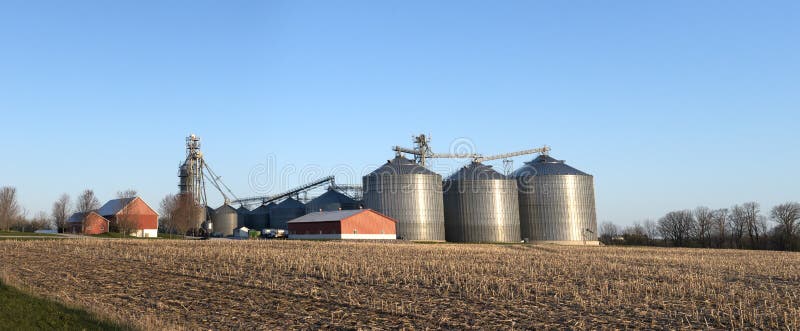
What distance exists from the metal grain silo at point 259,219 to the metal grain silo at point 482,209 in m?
48.8

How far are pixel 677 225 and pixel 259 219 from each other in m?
101

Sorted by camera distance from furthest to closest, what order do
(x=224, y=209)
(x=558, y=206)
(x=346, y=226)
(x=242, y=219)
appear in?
(x=242, y=219)
(x=224, y=209)
(x=558, y=206)
(x=346, y=226)

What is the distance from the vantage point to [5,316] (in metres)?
18.3

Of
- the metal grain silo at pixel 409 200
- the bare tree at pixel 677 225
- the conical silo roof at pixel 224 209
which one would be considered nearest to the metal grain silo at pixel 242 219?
the conical silo roof at pixel 224 209

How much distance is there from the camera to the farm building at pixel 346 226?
87.8m

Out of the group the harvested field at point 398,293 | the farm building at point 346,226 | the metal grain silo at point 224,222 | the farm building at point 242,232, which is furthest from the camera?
the metal grain silo at point 224,222

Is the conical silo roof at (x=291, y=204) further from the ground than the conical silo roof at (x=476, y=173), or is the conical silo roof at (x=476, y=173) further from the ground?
the conical silo roof at (x=476, y=173)

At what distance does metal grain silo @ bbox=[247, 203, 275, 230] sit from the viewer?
13750 centimetres

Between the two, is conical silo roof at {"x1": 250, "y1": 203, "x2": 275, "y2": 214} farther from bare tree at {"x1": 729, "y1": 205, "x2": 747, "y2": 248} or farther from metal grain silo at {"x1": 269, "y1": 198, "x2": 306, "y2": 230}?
bare tree at {"x1": 729, "y1": 205, "x2": 747, "y2": 248}

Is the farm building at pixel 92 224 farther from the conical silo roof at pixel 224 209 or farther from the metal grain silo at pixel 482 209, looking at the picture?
the metal grain silo at pixel 482 209

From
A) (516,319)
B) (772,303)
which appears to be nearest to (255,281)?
(516,319)

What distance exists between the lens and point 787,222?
12488 cm

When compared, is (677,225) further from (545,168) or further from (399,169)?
(399,169)

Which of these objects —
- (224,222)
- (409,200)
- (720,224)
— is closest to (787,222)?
(720,224)
